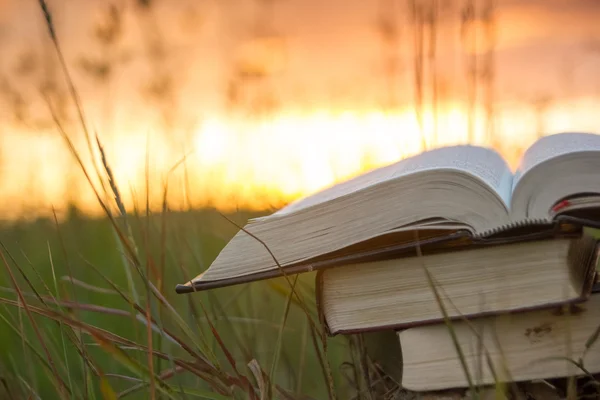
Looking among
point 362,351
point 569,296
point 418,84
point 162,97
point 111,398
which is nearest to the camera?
point 111,398

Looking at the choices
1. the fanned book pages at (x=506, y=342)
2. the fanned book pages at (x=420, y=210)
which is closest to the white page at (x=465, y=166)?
the fanned book pages at (x=420, y=210)

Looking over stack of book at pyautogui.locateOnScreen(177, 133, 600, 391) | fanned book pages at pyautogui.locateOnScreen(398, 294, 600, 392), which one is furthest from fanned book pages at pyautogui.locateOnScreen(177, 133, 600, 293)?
fanned book pages at pyautogui.locateOnScreen(398, 294, 600, 392)

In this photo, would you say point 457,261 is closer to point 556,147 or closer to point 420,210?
point 420,210

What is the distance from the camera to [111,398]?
0.86 metres

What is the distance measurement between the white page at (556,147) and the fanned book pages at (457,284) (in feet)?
0.36

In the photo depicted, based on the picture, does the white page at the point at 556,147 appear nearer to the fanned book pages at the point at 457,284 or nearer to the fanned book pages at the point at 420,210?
the fanned book pages at the point at 420,210

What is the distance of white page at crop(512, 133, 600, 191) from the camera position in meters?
1.00

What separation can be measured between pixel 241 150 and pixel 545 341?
66.3 inches

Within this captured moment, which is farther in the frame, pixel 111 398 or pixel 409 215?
pixel 409 215

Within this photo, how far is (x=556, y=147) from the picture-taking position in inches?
43.4

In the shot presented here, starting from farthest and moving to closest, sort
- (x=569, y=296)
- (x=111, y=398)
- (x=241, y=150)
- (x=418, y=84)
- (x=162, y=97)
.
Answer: (x=241, y=150) → (x=162, y=97) → (x=418, y=84) → (x=569, y=296) → (x=111, y=398)

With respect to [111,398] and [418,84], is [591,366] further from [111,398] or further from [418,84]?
[418,84]

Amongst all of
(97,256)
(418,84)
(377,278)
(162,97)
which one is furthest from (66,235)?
(377,278)

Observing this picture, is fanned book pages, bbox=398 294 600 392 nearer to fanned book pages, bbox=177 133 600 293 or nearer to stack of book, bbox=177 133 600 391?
stack of book, bbox=177 133 600 391
